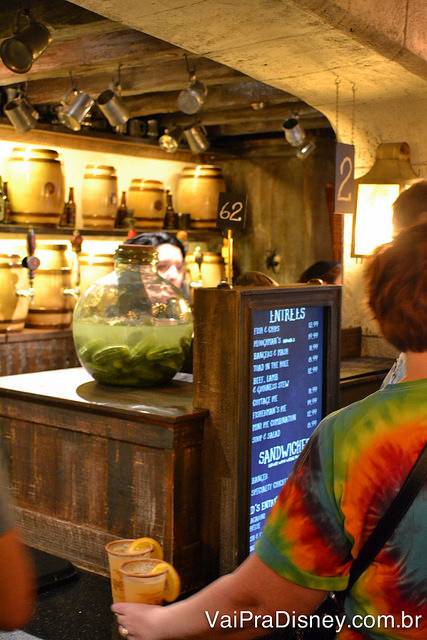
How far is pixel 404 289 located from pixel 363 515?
296 millimetres

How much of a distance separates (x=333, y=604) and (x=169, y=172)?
291 inches

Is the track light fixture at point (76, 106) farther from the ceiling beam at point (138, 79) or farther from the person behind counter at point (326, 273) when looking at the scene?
the person behind counter at point (326, 273)

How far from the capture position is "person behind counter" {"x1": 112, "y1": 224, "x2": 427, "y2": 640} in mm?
976

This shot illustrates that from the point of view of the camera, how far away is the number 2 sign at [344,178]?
155 inches

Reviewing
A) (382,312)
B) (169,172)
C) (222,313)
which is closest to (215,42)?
(222,313)

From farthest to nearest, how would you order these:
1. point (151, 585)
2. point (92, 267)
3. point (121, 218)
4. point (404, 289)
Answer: point (121, 218), point (92, 267), point (151, 585), point (404, 289)

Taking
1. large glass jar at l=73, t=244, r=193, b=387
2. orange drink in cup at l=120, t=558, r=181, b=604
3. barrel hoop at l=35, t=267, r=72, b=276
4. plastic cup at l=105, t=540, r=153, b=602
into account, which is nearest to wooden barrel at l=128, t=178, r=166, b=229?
barrel hoop at l=35, t=267, r=72, b=276

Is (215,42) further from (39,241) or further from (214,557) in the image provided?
(39,241)

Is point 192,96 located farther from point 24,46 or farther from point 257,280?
point 257,280

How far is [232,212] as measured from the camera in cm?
230

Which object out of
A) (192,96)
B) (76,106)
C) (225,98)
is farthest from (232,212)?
(225,98)

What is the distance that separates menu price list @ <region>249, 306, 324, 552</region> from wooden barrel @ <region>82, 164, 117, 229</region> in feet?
15.6

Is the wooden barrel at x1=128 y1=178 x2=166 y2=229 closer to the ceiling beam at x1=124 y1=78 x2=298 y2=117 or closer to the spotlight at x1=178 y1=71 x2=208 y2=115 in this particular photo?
the ceiling beam at x1=124 y1=78 x2=298 y2=117

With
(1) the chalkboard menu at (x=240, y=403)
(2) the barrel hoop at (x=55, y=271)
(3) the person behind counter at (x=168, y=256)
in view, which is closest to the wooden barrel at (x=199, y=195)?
(2) the barrel hoop at (x=55, y=271)
